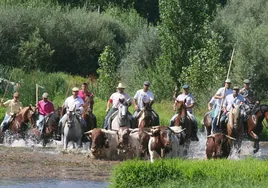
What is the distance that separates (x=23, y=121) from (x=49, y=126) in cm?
156

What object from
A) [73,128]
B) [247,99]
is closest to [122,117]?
[73,128]

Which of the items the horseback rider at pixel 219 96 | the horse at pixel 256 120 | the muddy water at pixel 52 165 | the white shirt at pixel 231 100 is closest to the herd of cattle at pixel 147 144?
the muddy water at pixel 52 165

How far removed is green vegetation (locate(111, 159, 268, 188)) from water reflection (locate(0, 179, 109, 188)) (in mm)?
2332

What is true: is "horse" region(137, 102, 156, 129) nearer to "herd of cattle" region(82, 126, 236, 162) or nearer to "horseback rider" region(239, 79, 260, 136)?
"herd of cattle" region(82, 126, 236, 162)

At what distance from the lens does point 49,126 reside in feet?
112

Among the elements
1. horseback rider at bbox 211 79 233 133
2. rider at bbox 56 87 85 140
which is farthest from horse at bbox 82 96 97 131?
horseback rider at bbox 211 79 233 133

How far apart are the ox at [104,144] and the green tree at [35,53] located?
29.8 metres

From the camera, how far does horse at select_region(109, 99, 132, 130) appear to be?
29812 millimetres

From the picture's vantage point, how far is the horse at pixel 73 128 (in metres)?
31.4

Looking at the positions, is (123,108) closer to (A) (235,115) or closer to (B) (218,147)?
(A) (235,115)

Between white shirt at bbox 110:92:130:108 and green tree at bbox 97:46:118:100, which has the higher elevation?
green tree at bbox 97:46:118:100

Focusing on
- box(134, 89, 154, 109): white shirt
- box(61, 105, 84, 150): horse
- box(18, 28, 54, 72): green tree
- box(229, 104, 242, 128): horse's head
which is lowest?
box(61, 105, 84, 150): horse

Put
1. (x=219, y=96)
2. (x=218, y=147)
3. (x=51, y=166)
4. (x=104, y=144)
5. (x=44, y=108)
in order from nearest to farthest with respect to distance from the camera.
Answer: (x=218, y=147) → (x=51, y=166) → (x=104, y=144) → (x=219, y=96) → (x=44, y=108)

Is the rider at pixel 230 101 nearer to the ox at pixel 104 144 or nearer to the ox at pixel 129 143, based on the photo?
the ox at pixel 129 143
